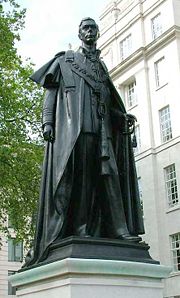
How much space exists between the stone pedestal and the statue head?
2.58 metres

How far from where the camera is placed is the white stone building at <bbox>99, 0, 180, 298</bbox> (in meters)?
32.1

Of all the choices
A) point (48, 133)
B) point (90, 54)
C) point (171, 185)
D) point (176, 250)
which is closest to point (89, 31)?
point (90, 54)

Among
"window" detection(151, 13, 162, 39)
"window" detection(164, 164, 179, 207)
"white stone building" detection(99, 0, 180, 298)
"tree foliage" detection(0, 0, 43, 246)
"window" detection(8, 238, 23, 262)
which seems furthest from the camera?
"window" detection(8, 238, 23, 262)

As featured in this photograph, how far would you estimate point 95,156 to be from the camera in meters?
5.56

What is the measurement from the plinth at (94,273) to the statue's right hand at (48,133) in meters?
1.17

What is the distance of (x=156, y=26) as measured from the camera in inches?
1428

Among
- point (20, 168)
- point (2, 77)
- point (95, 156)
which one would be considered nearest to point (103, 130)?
point (95, 156)

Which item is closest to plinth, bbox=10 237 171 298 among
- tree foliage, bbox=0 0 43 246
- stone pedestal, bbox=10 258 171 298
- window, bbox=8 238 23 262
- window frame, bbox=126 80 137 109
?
stone pedestal, bbox=10 258 171 298

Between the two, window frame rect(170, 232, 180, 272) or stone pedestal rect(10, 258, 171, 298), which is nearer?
stone pedestal rect(10, 258, 171, 298)

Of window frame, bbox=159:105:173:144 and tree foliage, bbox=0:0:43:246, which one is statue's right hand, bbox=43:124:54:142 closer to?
tree foliage, bbox=0:0:43:246

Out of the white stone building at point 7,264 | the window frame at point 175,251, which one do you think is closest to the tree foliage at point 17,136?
the window frame at point 175,251

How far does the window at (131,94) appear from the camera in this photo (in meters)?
37.8

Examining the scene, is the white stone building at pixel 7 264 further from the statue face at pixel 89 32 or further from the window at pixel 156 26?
the statue face at pixel 89 32

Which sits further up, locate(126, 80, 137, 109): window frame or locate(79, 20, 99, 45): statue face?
locate(126, 80, 137, 109): window frame
